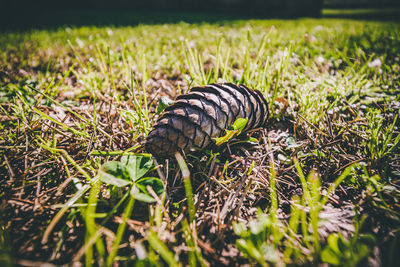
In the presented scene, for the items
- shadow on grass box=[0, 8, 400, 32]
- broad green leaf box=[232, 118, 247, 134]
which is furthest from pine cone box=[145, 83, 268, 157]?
shadow on grass box=[0, 8, 400, 32]

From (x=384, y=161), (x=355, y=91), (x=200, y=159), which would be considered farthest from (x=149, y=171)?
(x=355, y=91)

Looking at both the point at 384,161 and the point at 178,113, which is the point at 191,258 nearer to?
the point at 178,113

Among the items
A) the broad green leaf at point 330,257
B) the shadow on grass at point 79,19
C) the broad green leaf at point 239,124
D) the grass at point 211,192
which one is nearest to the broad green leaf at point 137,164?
the grass at point 211,192

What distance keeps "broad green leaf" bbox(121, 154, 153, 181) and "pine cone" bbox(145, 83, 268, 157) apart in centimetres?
5

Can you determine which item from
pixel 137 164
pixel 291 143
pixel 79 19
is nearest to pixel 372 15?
pixel 79 19

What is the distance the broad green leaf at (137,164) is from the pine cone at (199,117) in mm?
47

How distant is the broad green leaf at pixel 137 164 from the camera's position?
2.68ft

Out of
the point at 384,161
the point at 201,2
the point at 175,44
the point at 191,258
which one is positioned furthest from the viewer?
the point at 201,2

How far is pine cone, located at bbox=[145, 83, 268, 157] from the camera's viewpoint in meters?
0.86

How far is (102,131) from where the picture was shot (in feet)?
3.38

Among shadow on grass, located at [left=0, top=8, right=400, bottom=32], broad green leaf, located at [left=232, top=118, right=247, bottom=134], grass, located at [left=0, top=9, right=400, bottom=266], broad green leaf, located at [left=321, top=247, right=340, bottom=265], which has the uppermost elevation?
shadow on grass, located at [left=0, top=8, right=400, bottom=32]

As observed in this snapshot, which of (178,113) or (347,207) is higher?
(178,113)

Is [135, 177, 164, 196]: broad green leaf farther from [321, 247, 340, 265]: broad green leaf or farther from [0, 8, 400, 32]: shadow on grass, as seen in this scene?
[0, 8, 400, 32]: shadow on grass

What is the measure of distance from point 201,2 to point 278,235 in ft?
42.1
